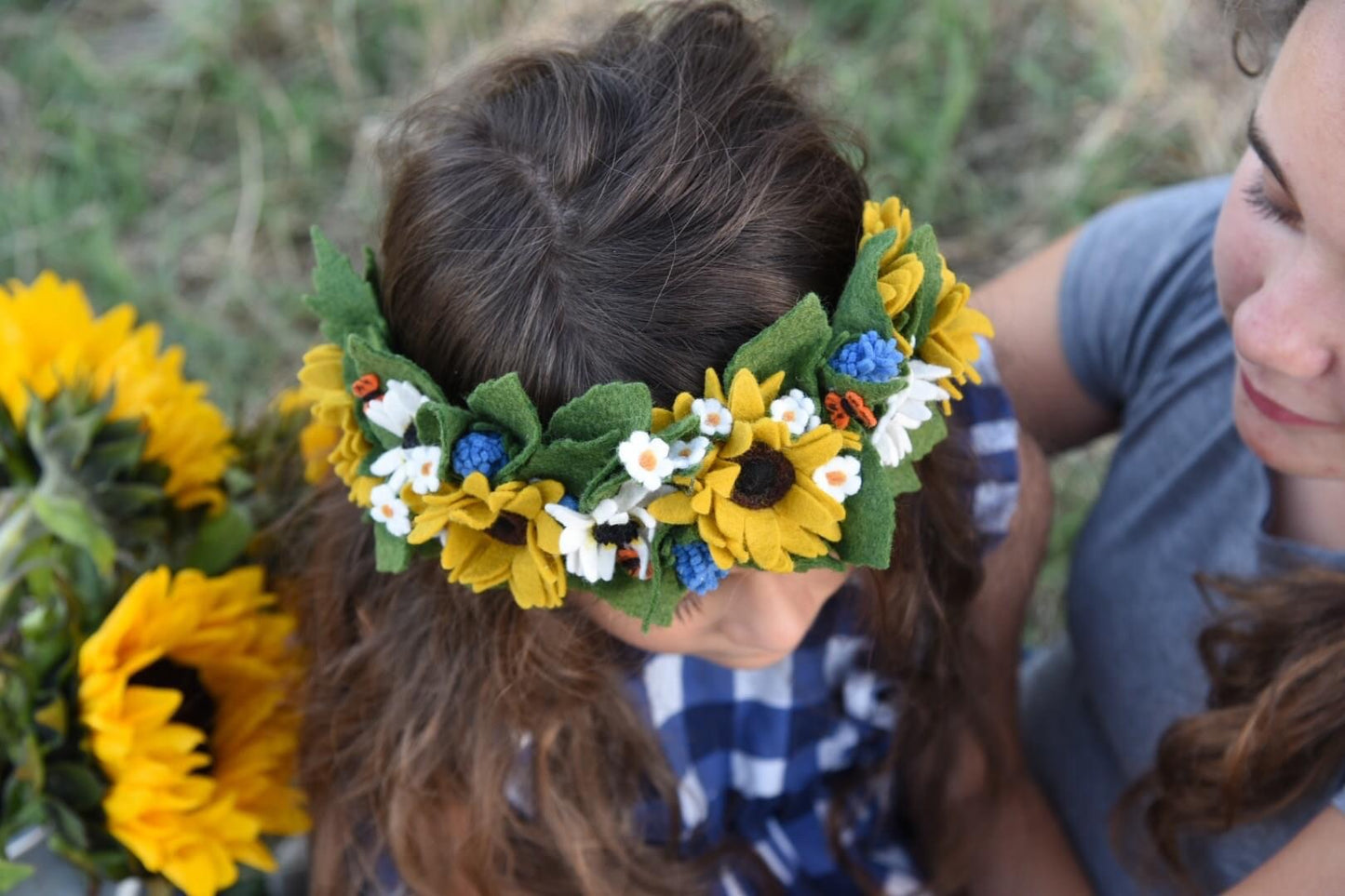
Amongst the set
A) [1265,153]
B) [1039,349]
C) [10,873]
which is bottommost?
[10,873]

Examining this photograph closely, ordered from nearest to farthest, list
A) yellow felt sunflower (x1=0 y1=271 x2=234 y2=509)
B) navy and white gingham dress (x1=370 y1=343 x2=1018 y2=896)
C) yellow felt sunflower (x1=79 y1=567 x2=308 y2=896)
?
A: 1. yellow felt sunflower (x1=79 y1=567 x2=308 y2=896)
2. yellow felt sunflower (x1=0 y1=271 x2=234 y2=509)
3. navy and white gingham dress (x1=370 y1=343 x2=1018 y2=896)

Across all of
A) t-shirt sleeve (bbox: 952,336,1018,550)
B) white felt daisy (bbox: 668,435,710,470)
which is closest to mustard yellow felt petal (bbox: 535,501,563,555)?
white felt daisy (bbox: 668,435,710,470)

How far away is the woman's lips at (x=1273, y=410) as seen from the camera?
100cm

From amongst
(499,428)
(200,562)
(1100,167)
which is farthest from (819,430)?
(1100,167)

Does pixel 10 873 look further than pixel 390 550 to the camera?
Yes

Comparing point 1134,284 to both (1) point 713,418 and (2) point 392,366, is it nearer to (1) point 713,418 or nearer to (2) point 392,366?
(1) point 713,418

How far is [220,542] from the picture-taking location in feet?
4.00

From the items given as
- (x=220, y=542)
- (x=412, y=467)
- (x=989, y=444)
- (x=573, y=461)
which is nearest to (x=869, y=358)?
(x=573, y=461)

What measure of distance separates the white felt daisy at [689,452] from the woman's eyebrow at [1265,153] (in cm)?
50

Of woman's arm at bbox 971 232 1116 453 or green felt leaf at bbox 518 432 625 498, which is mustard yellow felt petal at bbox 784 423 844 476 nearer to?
green felt leaf at bbox 518 432 625 498

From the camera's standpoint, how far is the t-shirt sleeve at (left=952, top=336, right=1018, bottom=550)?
1245 millimetres

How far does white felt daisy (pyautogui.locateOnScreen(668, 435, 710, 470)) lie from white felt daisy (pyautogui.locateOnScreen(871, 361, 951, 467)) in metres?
0.15

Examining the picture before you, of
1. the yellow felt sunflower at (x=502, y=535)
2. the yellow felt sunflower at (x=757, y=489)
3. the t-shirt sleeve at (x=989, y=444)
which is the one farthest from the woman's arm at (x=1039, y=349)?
the yellow felt sunflower at (x=502, y=535)

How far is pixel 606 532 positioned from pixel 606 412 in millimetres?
102
